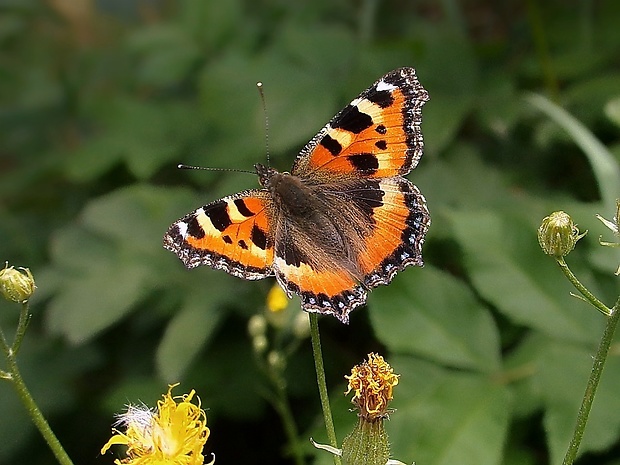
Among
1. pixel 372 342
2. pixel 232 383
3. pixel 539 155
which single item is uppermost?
pixel 539 155

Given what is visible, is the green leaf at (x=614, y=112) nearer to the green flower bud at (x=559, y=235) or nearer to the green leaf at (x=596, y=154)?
the green leaf at (x=596, y=154)

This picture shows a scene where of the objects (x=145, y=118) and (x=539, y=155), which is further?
(x=145, y=118)

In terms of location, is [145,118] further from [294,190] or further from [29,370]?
[294,190]

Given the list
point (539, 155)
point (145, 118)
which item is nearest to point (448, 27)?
point (539, 155)

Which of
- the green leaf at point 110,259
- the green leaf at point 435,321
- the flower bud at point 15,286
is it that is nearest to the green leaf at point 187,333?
the green leaf at point 110,259

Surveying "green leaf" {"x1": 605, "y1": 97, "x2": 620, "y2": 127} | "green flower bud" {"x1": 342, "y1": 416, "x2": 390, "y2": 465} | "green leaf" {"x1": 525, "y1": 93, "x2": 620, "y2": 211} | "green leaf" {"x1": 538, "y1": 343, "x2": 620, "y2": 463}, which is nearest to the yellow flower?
"green flower bud" {"x1": 342, "y1": 416, "x2": 390, "y2": 465}

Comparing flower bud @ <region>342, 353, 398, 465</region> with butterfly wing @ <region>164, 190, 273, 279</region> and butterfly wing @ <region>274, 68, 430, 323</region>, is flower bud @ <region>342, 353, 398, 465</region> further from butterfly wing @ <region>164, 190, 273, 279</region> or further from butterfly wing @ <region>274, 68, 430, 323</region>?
butterfly wing @ <region>164, 190, 273, 279</region>

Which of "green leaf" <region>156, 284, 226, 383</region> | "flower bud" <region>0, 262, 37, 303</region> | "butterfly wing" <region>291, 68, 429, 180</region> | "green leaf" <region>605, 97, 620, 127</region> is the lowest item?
"green leaf" <region>156, 284, 226, 383</region>

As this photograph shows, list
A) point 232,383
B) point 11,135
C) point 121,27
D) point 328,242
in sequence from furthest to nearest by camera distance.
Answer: point 121,27 < point 11,135 < point 232,383 < point 328,242
